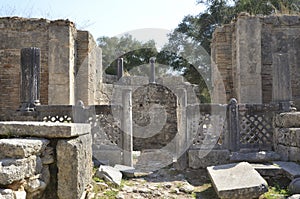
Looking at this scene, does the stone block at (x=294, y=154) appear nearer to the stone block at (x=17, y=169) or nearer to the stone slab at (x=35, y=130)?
the stone slab at (x=35, y=130)

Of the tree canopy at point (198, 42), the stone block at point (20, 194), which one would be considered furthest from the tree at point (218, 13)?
the stone block at point (20, 194)

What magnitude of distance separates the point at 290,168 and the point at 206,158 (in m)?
1.65

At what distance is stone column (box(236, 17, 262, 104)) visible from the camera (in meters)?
9.71

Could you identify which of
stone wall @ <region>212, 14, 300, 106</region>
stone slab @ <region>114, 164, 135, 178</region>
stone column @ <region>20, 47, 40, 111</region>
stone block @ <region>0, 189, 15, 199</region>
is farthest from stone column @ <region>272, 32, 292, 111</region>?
stone block @ <region>0, 189, 15, 199</region>

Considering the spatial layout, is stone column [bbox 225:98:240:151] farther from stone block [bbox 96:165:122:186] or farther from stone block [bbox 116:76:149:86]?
stone block [bbox 116:76:149:86]

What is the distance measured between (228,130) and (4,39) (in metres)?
7.89

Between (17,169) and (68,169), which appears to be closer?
(17,169)

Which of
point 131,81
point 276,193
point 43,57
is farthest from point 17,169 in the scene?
point 131,81

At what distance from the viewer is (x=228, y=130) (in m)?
6.57

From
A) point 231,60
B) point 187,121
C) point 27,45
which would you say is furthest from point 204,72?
point 187,121

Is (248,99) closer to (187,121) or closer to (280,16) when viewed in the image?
(280,16)

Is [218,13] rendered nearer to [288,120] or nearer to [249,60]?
[249,60]

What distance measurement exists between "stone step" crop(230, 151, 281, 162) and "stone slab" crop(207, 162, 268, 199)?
0.85 meters

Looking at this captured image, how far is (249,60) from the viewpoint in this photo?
9.76 metres
